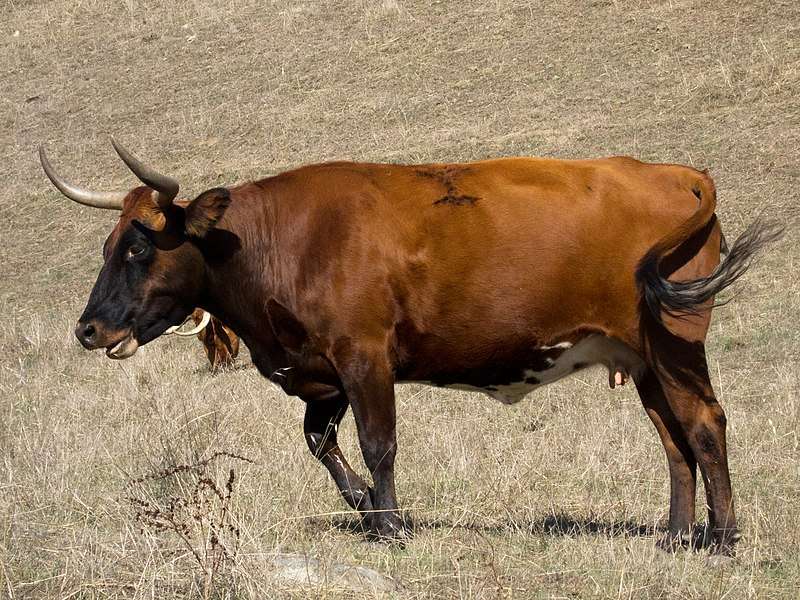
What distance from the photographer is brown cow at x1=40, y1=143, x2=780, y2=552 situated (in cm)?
693

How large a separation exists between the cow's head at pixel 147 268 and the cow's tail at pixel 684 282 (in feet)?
7.47

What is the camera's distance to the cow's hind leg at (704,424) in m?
6.89

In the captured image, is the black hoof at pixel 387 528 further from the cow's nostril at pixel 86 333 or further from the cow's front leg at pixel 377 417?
the cow's nostril at pixel 86 333

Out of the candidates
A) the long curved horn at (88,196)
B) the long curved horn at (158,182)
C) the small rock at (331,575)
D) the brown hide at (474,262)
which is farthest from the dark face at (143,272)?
the small rock at (331,575)

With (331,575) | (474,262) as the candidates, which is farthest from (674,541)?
(331,575)

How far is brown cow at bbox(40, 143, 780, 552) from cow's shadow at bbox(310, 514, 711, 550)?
14 cm

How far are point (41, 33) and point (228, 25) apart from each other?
440cm

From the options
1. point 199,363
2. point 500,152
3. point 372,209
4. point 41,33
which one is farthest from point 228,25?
point 372,209

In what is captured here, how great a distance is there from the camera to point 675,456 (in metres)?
7.24

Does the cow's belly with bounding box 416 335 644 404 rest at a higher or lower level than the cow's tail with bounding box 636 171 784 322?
lower

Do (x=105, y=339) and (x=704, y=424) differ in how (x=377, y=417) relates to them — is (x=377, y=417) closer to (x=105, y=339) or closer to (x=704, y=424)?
(x=105, y=339)

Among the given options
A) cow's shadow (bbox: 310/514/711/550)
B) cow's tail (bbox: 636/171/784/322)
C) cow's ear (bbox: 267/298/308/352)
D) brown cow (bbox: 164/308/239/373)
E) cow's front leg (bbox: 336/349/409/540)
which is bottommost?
brown cow (bbox: 164/308/239/373)

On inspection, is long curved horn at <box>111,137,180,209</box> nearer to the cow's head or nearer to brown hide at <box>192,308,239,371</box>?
the cow's head

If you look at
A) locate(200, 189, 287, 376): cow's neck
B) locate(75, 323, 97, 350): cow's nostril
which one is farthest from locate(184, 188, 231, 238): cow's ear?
locate(75, 323, 97, 350): cow's nostril
